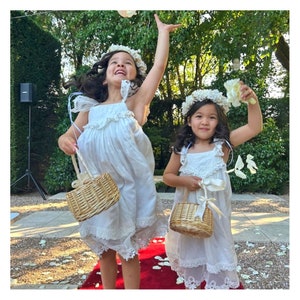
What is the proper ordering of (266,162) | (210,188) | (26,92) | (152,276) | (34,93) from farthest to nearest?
(266,162) → (34,93) → (26,92) → (152,276) → (210,188)

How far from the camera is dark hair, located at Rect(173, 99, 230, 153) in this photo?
1719 millimetres

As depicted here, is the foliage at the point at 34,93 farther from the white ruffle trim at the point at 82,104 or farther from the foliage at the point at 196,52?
the white ruffle trim at the point at 82,104

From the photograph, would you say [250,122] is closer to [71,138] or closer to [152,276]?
[71,138]

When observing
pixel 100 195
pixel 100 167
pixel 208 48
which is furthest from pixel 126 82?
pixel 208 48


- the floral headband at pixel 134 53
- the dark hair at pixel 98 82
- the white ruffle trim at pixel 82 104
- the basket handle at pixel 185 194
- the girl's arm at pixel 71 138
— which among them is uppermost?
the floral headband at pixel 134 53

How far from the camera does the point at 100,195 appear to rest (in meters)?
1.31

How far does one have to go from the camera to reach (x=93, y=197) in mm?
1311

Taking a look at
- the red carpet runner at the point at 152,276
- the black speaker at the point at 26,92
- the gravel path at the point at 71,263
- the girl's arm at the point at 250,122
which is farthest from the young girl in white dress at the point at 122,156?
the black speaker at the point at 26,92

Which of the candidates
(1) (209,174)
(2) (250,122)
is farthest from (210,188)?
(2) (250,122)

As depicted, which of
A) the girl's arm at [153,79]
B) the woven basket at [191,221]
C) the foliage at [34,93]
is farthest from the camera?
the foliage at [34,93]

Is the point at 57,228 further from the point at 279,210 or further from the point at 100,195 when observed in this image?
the point at 279,210

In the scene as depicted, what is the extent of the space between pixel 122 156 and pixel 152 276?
110 centimetres

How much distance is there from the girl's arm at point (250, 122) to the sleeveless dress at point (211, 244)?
96 mm

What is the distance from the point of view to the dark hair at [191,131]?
1719 mm
